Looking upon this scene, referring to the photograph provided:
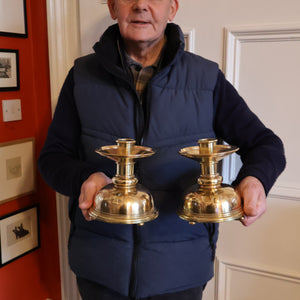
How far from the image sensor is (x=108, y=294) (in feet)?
4.04

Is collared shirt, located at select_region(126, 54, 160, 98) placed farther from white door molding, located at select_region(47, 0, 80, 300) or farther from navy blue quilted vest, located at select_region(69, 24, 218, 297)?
white door molding, located at select_region(47, 0, 80, 300)

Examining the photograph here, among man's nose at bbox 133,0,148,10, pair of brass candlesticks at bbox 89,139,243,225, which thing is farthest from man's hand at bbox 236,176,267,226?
man's nose at bbox 133,0,148,10

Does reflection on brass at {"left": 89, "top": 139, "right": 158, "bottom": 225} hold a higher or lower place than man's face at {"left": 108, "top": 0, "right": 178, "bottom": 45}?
lower

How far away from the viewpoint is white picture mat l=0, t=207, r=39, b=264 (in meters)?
1.62

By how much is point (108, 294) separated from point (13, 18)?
1.04 metres

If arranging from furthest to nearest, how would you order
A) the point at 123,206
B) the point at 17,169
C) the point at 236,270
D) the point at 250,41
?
1. the point at 17,169
2. the point at 236,270
3. the point at 250,41
4. the point at 123,206

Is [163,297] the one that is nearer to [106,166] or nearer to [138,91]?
[106,166]

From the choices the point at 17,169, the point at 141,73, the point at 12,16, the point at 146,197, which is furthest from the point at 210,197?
the point at 12,16

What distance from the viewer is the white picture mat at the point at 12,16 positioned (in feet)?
4.92

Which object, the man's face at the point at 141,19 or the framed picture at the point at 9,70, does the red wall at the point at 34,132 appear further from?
the man's face at the point at 141,19

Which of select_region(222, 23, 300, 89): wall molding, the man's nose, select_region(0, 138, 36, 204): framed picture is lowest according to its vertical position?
select_region(0, 138, 36, 204): framed picture

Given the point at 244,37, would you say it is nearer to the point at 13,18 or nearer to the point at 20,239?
the point at 13,18

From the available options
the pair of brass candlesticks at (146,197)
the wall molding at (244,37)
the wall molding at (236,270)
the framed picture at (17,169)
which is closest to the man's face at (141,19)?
the wall molding at (244,37)

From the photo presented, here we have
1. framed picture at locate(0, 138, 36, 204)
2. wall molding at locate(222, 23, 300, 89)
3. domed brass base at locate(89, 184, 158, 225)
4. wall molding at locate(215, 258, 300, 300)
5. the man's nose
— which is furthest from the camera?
framed picture at locate(0, 138, 36, 204)
